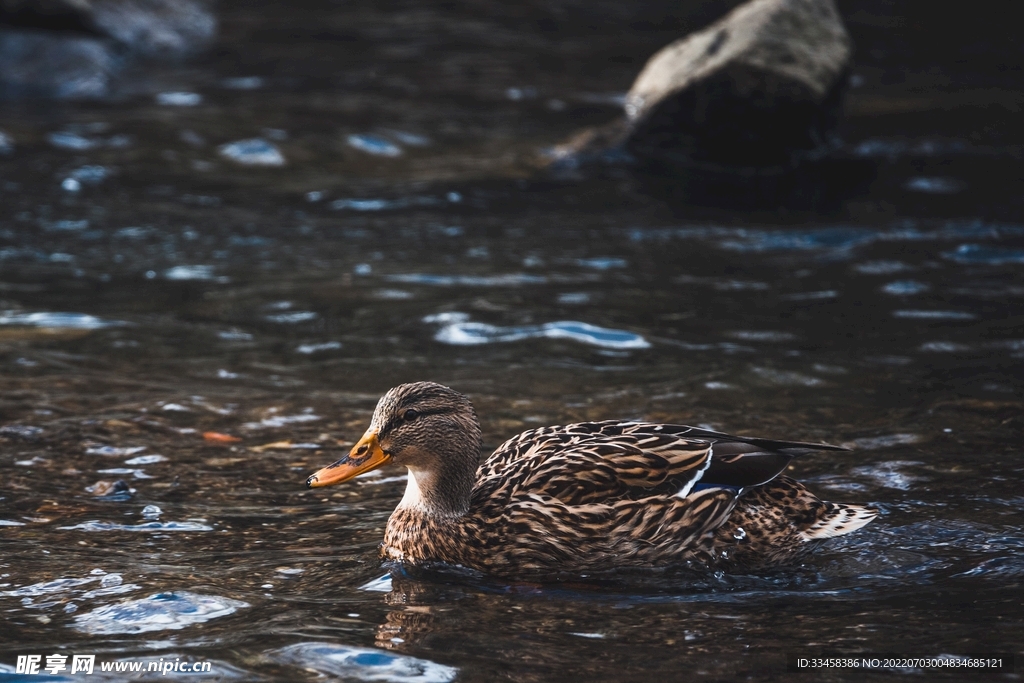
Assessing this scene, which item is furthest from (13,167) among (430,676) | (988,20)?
(988,20)

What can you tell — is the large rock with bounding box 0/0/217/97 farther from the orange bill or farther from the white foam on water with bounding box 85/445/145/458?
the orange bill

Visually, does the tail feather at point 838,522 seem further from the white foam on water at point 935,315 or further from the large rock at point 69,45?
the large rock at point 69,45

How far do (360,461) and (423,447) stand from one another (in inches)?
12.3

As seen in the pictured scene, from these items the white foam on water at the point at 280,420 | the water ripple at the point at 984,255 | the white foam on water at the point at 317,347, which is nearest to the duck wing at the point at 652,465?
the white foam on water at the point at 280,420

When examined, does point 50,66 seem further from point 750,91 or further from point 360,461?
point 360,461

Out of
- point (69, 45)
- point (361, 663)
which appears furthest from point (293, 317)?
point (69, 45)

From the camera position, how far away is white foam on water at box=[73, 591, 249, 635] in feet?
17.9

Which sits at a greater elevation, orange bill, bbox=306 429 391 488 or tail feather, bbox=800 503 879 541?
orange bill, bbox=306 429 391 488

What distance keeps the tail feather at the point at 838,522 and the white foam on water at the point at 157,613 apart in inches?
102

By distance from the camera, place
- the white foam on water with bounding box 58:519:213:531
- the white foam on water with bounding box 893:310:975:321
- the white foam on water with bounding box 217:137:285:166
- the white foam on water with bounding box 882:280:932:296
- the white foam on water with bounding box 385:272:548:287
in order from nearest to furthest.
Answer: the white foam on water with bounding box 58:519:213:531
the white foam on water with bounding box 893:310:975:321
the white foam on water with bounding box 882:280:932:296
the white foam on water with bounding box 385:272:548:287
the white foam on water with bounding box 217:137:285:166

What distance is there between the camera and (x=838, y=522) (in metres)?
6.14

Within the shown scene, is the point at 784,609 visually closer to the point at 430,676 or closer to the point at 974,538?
the point at 974,538

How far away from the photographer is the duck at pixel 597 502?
20.1 ft

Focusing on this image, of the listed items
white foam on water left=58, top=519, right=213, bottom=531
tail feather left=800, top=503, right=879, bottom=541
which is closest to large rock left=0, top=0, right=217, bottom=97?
white foam on water left=58, top=519, right=213, bottom=531
